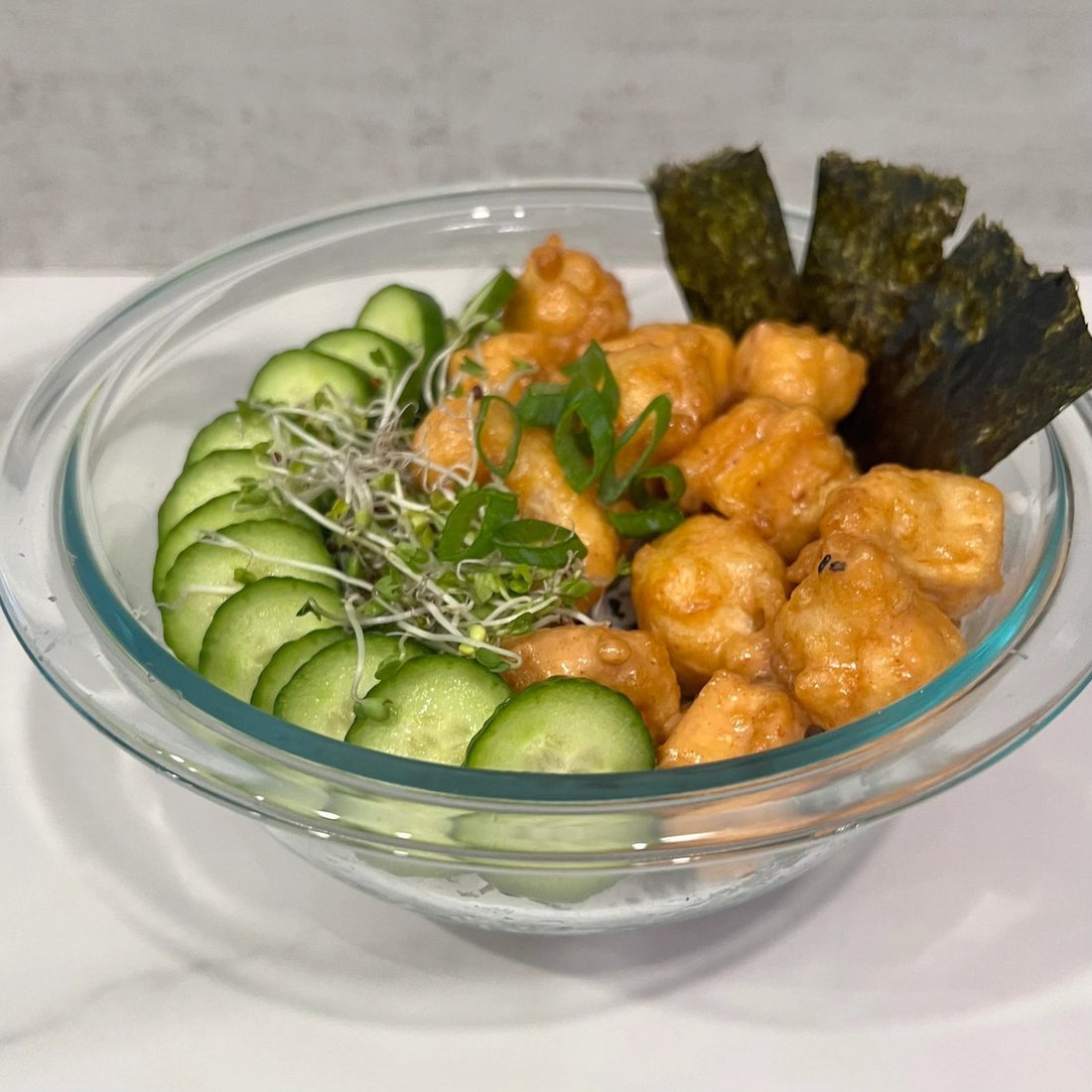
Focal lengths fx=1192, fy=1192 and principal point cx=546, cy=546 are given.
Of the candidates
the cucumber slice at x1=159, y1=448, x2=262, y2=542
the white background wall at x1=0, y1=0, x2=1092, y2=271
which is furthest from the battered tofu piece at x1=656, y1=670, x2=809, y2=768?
the white background wall at x1=0, y1=0, x2=1092, y2=271

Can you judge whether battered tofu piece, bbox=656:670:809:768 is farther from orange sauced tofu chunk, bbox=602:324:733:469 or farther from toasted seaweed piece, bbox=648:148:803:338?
toasted seaweed piece, bbox=648:148:803:338

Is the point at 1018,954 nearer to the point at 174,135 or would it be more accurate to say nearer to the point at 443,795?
the point at 443,795

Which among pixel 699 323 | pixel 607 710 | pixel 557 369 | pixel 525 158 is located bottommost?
pixel 607 710

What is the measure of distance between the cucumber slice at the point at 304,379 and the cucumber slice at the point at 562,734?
790mm

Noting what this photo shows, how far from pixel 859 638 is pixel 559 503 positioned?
49 centimetres

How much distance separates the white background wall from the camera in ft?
9.81

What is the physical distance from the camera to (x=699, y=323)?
198 centimetres

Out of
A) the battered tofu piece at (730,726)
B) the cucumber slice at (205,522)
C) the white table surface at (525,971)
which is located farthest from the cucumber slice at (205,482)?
the battered tofu piece at (730,726)

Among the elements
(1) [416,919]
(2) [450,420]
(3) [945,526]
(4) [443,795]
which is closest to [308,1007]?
(1) [416,919]

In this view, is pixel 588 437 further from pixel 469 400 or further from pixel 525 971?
pixel 525 971

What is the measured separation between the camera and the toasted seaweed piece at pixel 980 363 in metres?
1.48

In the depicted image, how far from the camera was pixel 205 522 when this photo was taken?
1.66 m

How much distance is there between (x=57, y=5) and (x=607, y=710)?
256 cm

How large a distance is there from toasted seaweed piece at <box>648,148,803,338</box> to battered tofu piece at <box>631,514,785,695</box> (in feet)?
1.67
